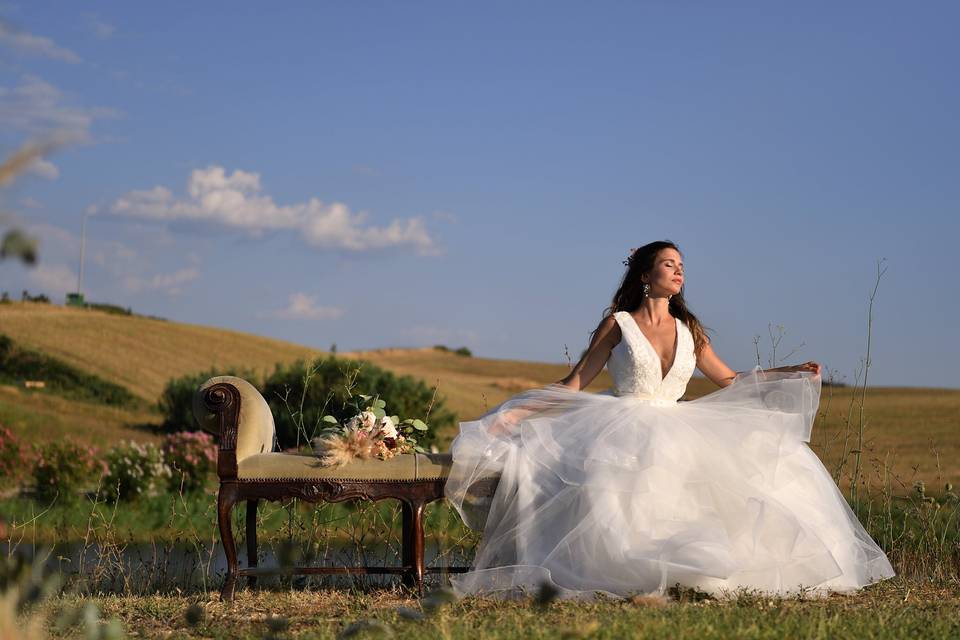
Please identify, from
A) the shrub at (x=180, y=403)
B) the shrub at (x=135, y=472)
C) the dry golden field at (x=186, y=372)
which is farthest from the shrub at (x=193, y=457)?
the shrub at (x=180, y=403)

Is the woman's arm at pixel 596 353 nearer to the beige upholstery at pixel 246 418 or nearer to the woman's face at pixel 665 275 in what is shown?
the woman's face at pixel 665 275

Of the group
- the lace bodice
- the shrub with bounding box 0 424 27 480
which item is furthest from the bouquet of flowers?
the shrub with bounding box 0 424 27 480

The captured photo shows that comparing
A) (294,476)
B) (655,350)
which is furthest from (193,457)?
(655,350)

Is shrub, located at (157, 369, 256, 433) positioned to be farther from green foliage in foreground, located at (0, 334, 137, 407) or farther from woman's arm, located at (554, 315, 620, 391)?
woman's arm, located at (554, 315, 620, 391)

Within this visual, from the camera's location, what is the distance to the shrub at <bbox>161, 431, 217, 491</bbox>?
13.3 m

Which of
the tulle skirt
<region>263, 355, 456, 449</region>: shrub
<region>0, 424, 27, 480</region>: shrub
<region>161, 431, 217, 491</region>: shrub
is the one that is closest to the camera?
the tulle skirt

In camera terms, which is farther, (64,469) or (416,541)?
(64,469)

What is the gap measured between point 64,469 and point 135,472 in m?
1.01

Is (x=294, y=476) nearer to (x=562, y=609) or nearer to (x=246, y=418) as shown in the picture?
(x=246, y=418)

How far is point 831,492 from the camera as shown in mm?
5738

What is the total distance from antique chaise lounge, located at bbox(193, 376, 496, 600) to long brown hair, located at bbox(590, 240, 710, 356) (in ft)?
4.51

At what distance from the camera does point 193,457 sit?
44.0ft

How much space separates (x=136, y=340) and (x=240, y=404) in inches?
967

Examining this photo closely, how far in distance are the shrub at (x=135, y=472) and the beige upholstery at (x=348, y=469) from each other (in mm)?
7456
